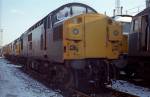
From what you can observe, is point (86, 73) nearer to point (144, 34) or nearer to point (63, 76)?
→ point (63, 76)

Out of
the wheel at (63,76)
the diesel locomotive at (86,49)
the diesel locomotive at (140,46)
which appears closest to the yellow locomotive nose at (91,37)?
the diesel locomotive at (86,49)

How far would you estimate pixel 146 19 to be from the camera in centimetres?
1511

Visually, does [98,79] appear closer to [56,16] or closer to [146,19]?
[56,16]

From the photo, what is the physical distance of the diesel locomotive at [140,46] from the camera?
48.7ft

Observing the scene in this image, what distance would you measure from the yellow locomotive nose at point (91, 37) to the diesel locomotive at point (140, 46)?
9.30 feet

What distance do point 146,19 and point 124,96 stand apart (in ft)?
16.5

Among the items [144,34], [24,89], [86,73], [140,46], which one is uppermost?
[144,34]

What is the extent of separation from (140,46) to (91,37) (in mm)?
4168

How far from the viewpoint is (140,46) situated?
15539 mm

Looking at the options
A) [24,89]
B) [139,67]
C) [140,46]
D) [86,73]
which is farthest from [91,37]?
[139,67]

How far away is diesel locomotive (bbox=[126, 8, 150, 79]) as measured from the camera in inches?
585

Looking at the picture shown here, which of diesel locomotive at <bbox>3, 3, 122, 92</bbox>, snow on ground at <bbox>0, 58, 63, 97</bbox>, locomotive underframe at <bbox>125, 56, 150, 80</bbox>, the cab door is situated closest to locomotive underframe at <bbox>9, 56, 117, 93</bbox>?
diesel locomotive at <bbox>3, 3, 122, 92</bbox>

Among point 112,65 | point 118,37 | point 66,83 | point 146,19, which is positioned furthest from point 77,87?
point 146,19

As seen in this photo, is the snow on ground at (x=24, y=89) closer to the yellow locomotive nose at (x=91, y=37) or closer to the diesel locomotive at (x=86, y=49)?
the diesel locomotive at (x=86, y=49)
